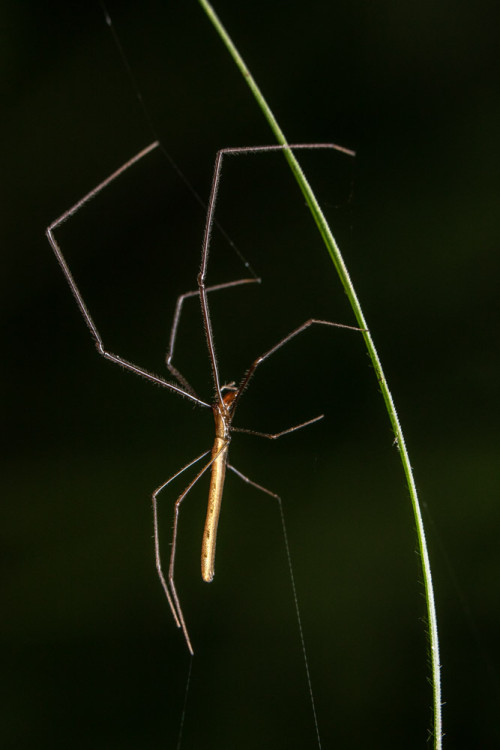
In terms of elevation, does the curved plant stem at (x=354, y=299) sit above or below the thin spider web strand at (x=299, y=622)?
above

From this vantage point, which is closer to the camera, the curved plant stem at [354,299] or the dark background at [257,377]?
the curved plant stem at [354,299]

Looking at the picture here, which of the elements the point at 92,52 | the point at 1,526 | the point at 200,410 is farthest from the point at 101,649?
the point at 92,52

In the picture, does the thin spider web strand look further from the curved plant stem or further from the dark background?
the curved plant stem

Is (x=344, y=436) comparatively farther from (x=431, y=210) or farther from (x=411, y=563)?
(x=431, y=210)

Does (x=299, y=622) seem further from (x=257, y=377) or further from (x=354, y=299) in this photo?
(x=354, y=299)

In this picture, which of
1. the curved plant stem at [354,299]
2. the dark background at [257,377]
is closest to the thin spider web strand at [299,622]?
the dark background at [257,377]

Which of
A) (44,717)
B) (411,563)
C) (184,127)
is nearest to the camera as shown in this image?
(411,563)

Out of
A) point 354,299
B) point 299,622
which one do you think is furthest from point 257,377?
point 354,299

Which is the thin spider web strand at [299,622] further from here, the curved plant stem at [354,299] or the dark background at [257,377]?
the curved plant stem at [354,299]
